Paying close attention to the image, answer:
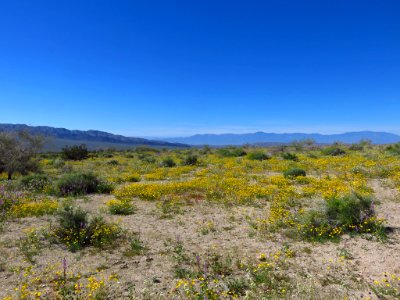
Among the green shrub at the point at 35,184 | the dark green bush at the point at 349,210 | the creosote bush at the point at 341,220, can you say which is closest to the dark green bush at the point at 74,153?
the green shrub at the point at 35,184

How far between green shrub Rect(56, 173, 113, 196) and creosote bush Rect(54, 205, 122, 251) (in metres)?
5.56

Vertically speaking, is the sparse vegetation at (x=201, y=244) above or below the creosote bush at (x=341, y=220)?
below

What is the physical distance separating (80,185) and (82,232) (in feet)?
22.4

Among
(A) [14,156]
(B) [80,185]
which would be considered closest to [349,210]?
(B) [80,185]

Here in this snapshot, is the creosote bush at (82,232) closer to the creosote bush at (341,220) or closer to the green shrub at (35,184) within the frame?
the creosote bush at (341,220)

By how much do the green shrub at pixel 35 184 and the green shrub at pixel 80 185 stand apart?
103 centimetres

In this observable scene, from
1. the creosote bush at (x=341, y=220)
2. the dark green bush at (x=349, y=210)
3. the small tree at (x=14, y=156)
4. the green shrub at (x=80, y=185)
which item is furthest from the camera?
the small tree at (x=14, y=156)

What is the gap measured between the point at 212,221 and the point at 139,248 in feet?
9.54

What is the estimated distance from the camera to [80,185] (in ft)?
45.1

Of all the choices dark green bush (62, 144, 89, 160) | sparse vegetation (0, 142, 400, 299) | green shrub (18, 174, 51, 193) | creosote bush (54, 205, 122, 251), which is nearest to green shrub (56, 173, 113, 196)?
sparse vegetation (0, 142, 400, 299)

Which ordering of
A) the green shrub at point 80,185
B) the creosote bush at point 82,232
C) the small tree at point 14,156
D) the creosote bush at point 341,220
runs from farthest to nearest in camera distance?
the small tree at point 14,156, the green shrub at point 80,185, the creosote bush at point 341,220, the creosote bush at point 82,232

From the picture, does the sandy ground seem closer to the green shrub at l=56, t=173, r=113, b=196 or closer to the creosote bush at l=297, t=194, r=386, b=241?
the creosote bush at l=297, t=194, r=386, b=241

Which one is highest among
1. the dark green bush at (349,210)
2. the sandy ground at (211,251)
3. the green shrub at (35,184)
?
the dark green bush at (349,210)

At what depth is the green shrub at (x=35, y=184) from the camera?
13875 millimetres
